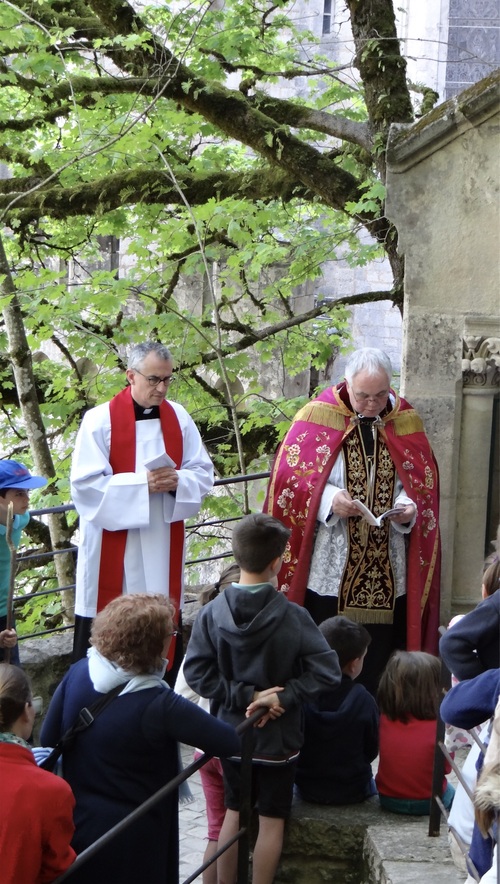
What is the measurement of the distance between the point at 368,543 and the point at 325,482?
13.1 inches

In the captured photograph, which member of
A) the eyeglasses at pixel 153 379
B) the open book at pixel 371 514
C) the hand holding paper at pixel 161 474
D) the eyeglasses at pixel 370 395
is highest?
the eyeglasses at pixel 153 379

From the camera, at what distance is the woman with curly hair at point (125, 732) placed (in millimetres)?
2900

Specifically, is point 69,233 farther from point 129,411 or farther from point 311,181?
point 129,411

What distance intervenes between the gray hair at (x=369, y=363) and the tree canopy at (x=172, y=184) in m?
2.41

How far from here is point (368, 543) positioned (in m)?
4.97

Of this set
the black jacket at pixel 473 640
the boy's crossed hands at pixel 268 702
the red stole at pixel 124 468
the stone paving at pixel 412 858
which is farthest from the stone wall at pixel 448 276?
the black jacket at pixel 473 640

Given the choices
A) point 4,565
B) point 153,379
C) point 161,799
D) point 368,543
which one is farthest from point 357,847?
point 153,379

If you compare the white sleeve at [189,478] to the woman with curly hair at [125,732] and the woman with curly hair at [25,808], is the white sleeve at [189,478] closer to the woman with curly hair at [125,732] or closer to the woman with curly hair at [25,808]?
the woman with curly hair at [125,732]

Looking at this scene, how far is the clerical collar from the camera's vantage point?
5.01 metres

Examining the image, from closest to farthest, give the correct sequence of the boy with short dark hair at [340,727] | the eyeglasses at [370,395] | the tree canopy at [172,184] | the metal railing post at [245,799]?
the metal railing post at [245,799] < the boy with short dark hair at [340,727] < the eyeglasses at [370,395] < the tree canopy at [172,184]

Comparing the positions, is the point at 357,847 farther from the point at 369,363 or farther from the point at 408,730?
the point at 369,363

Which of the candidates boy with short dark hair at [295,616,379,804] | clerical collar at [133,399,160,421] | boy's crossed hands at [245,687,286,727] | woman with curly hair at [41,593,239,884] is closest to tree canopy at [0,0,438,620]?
clerical collar at [133,399,160,421]

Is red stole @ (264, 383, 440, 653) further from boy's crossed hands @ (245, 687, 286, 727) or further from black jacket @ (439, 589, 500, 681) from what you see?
black jacket @ (439, 589, 500, 681)

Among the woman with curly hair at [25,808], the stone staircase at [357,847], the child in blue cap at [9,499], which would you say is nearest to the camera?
the woman with curly hair at [25,808]
